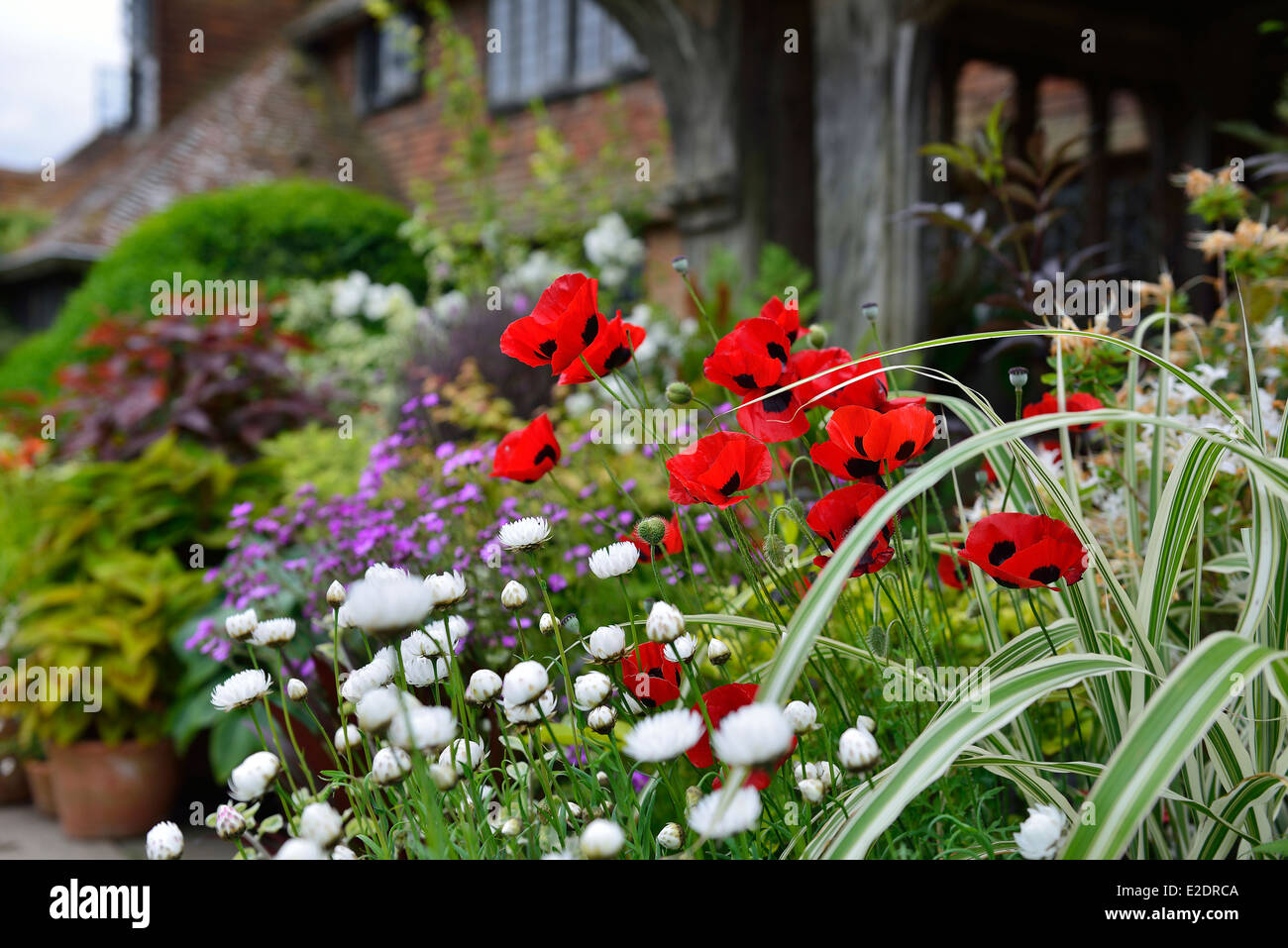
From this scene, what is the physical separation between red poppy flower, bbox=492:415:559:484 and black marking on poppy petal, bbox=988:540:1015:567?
491 mm

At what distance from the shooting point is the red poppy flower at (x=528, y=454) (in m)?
1.08

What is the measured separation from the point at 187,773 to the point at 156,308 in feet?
5.28

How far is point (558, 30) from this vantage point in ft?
27.4

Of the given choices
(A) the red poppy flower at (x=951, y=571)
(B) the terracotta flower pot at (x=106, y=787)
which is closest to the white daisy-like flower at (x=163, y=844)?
(A) the red poppy flower at (x=951, y=571)

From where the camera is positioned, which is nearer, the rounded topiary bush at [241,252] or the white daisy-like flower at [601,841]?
the white daisy-like flower at [601,841]

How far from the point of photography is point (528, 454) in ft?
3.53

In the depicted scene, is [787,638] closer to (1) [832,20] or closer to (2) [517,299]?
(1) [832,20]

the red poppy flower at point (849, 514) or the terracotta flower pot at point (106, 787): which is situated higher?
the red poppy flower at point (849, 514)

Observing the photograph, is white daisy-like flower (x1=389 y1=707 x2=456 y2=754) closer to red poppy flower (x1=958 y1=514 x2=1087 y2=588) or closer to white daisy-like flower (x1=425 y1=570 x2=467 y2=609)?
white daisy-like flower (x1=425 y1=570 x2=467 y2=609)

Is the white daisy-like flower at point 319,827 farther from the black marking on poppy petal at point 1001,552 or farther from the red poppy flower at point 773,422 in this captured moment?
the black marking on poppy petal at point 1001,552

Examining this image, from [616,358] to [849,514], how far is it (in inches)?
12.3

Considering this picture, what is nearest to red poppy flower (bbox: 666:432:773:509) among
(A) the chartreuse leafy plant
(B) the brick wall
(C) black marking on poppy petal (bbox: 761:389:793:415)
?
(C) black marking on poppy petal (bbox: 761:389:793:415)

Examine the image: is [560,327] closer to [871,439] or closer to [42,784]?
[871,439]

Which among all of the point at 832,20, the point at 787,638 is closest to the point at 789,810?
the point at 787,638
